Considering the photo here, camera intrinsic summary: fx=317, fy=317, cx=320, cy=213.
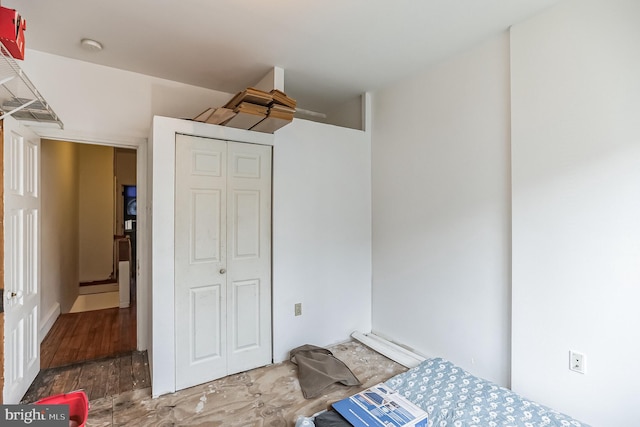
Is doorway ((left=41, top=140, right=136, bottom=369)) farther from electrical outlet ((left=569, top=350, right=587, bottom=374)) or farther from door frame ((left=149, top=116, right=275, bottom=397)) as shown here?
electrical outlet ((left=569, top=350, right=587, bottom=374))

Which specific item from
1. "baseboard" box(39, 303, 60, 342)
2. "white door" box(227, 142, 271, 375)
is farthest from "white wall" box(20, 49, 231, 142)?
"baseboard" box(39, 303, 60, 342)

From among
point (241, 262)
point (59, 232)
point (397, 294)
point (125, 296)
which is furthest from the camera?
point (125, 296)

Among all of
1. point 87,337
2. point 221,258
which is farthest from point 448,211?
point 87,337

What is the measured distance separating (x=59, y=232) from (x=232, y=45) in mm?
3490

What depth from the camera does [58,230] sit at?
13.2 feet

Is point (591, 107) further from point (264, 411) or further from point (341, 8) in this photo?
point (264, 411)

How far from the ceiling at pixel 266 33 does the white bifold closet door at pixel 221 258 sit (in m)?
0.72

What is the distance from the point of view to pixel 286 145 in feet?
9.64

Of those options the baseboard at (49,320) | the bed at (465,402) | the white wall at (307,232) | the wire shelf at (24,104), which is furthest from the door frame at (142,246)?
the bed at (465,402)

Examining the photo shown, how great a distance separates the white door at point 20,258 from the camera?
199 cm

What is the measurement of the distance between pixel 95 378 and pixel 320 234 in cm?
220

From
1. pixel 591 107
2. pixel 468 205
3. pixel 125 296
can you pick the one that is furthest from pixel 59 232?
pixel 591 107

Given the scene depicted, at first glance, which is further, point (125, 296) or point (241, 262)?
point (125, 296)

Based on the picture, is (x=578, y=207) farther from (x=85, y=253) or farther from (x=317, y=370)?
(x=85, y=253)
